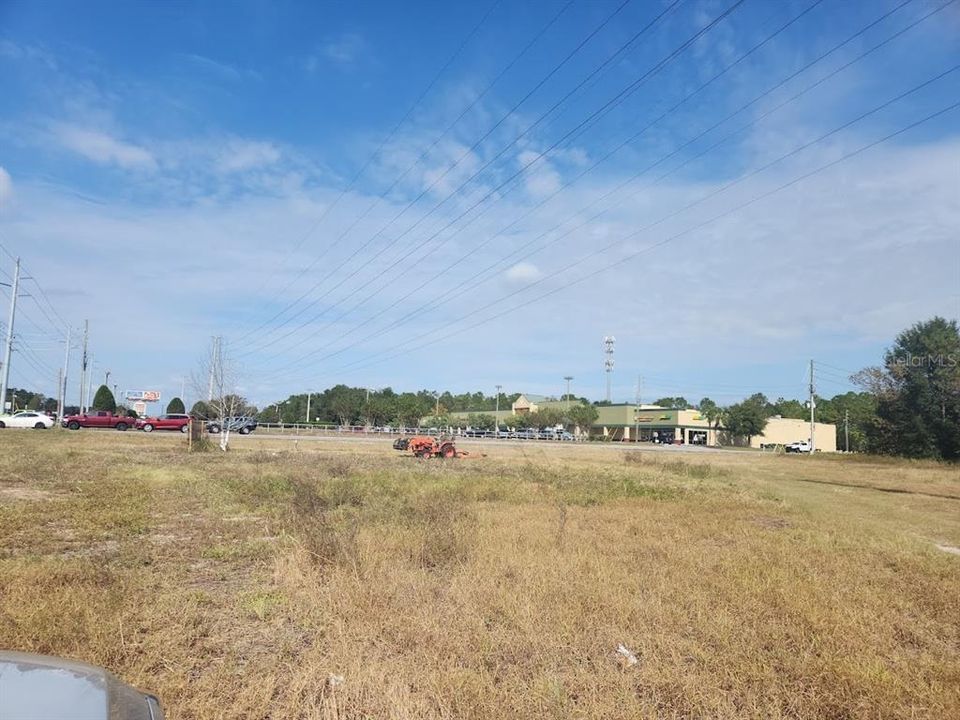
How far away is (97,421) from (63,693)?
Answer: 6412cm

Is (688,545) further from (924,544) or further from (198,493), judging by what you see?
(198,493)

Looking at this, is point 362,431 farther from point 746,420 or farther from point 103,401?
point 746,420

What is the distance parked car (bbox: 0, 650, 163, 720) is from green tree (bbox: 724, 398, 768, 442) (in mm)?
113238

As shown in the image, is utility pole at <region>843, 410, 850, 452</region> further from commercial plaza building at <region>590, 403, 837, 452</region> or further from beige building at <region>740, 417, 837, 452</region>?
beige building at <region>740, 417, 837, 452</region>

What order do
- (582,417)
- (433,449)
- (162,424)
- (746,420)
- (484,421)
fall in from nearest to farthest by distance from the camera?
1. (433,449)
2. (162,424)
3. (746,420)
4. (582,417)
5. (484,421)

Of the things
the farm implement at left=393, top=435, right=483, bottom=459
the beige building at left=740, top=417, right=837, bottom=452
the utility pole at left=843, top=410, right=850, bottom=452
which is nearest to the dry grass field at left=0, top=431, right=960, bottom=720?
the farm implement at left=393, top=435, right=483, bottom=459

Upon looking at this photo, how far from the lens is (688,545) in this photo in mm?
11312

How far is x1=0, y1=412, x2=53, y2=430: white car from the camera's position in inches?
2013

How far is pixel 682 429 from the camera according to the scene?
11256 cm

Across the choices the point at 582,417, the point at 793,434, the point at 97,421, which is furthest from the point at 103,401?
the point at 793,434

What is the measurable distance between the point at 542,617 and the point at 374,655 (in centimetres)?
190

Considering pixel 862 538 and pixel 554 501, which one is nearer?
pixel 862 538

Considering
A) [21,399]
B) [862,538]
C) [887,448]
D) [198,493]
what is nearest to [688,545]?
[862,538]

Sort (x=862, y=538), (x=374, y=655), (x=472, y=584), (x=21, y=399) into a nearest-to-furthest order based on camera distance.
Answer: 1. (x=374, y=655)
2. (x=472, y=584)
3. (x=862, y=538)
4. (x=21, y=399)
